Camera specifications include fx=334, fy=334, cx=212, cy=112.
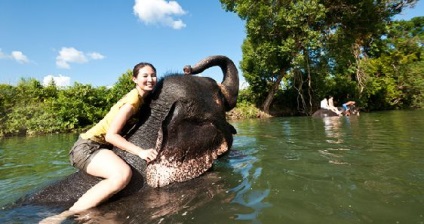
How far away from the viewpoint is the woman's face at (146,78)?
143 inches

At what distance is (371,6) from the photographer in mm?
Result: 22297

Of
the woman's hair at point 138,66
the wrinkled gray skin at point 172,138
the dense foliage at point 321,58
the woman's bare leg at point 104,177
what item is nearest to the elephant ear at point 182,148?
the wrinkled gray skin at point 172,138

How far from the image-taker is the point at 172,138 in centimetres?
375

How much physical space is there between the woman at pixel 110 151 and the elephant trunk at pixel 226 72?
2.41 ft

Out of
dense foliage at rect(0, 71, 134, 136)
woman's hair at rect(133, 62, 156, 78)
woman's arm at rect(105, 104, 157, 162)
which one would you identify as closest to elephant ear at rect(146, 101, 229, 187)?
woman's arm at rect(105, 104, 157, 162)

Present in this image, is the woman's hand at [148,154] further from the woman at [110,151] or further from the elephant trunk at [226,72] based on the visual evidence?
the elephant trunk at [226,72]

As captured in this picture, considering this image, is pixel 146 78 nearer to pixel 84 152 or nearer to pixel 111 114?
pixel 111 114

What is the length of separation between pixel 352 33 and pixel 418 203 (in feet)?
74.3

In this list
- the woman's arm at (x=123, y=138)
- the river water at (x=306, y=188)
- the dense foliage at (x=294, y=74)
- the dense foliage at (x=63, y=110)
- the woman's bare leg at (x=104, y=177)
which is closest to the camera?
the river water at (x=306, y=188)

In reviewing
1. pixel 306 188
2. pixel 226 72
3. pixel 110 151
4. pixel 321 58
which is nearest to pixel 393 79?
pixel 321 58

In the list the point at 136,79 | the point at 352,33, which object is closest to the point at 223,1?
the point at 352,33

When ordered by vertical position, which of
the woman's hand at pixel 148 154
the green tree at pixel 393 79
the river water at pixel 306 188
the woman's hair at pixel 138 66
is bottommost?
the river water at pixel 306 188

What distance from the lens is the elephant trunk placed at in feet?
14.2

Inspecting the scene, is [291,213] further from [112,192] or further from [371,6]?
[371,6]
